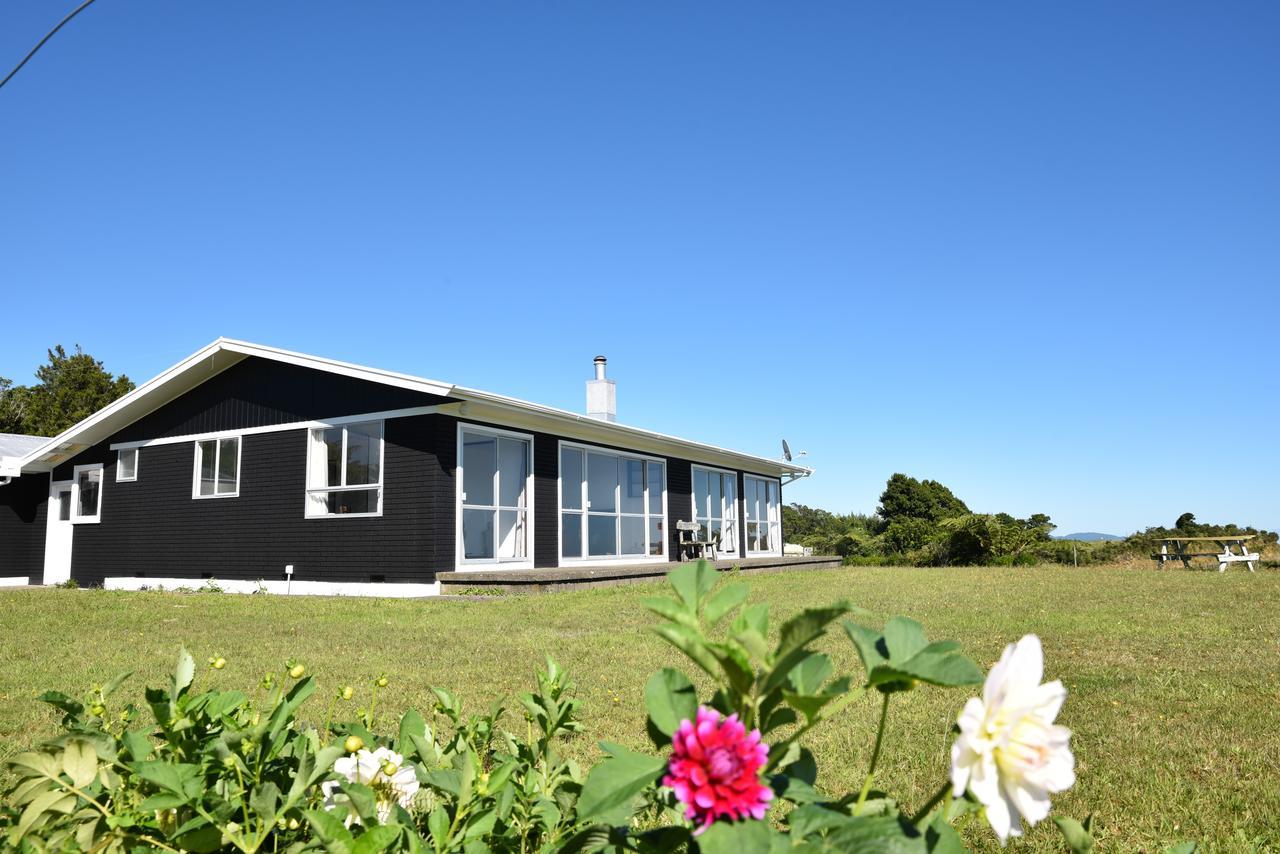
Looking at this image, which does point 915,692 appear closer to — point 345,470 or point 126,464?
point 345,470

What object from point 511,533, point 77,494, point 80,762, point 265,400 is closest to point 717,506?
point 511,533

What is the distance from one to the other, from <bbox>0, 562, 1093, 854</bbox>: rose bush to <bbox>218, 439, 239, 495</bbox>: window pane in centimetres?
1365

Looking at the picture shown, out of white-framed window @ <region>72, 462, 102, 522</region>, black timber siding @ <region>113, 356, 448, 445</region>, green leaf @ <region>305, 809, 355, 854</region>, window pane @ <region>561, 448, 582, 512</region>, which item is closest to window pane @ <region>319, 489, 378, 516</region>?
black timber siding @ <region>113, 356, 448, 445</region>

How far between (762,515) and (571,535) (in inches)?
324

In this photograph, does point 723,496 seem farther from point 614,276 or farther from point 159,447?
point 159,447

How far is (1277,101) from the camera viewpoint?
11859mm

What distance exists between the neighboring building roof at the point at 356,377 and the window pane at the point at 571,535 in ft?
4.68

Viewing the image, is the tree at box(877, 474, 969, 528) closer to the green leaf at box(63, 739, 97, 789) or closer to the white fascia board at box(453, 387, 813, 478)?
the white fascia board at box(453, 387, 813, 478)

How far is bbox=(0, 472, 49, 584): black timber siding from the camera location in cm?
1678

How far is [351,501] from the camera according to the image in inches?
484

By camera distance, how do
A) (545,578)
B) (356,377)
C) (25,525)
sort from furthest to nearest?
1. (25,525)
2. (356,377)
3. (545,578)

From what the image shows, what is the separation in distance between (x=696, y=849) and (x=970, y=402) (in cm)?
2012

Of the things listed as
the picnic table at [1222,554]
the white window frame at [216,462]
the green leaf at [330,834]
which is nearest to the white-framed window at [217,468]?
the white window frame at [216,462]

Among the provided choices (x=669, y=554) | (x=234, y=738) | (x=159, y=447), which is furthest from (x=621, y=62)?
(x=234, y=738)
